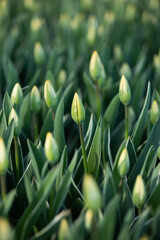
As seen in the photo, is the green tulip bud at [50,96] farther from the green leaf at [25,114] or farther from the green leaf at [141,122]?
the green leaf at [141,122]

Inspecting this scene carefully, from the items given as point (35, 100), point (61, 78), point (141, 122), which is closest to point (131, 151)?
point (141, 122)

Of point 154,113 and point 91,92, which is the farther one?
point 91,92

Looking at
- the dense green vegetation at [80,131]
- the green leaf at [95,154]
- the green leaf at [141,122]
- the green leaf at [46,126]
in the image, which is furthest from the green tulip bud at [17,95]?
the green leaf at [141,122]

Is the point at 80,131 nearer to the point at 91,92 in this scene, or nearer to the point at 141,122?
the point at 141,122

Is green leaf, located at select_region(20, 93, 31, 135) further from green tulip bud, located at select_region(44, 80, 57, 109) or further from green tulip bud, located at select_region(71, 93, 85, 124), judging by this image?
green tulip bud, located at select_region(71, 93, 85, 124)

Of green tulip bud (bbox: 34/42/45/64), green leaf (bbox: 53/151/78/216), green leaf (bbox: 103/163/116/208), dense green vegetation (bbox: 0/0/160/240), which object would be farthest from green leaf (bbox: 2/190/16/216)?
green tulip bud (bbox: 34/42/45/64)

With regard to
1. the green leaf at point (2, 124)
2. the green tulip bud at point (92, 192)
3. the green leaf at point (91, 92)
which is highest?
the green leaf at point (2, 124)

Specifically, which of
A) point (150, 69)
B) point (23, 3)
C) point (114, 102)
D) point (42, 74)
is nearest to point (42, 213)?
point (114, 102)
